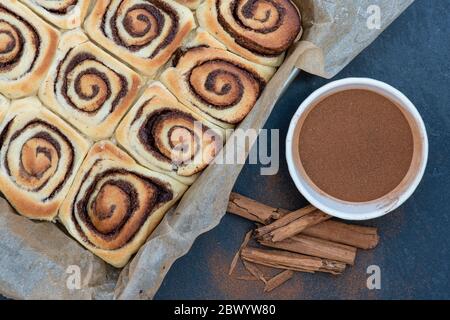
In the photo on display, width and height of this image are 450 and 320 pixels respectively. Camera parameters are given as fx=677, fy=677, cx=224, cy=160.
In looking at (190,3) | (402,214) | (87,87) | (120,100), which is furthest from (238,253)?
(190,3)

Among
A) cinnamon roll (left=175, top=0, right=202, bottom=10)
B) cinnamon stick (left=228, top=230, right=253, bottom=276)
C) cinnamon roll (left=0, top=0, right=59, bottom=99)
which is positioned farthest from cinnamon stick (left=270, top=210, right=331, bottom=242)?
cinnamon roll (left=0, top=0, right=59, bottom=99)

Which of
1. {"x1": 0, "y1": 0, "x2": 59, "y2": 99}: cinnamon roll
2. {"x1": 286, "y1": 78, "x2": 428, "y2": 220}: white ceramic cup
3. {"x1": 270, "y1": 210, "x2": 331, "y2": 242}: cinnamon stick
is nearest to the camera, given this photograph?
{"x1": 0, "y1": 0, "x2": 59, "y2": 99}: cinnamon roll

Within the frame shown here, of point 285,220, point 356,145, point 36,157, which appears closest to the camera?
point 36,157

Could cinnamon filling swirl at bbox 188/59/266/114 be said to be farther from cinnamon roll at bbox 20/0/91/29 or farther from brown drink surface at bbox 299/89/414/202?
cinnamon roll at bbox 20/0/91/29

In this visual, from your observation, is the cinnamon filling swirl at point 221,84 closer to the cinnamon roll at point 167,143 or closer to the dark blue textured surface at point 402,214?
the cinnamon roll at point 167,143

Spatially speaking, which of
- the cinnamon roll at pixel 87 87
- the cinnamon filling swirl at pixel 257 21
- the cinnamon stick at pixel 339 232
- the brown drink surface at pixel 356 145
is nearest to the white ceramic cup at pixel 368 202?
the brown drink surface at pixel 356 145

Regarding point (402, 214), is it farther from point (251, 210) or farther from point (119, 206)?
point (119, 206)
